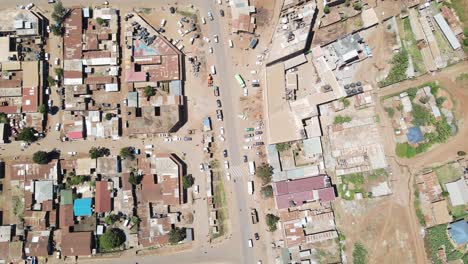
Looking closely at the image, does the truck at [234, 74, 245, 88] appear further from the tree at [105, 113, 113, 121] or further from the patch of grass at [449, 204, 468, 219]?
the patch of grass at [449, 204, 468, 219]

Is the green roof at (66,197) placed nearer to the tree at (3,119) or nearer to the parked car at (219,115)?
the tree at (3,119)

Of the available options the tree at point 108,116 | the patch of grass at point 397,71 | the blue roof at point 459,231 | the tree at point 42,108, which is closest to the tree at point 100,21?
the tree at point 108,116

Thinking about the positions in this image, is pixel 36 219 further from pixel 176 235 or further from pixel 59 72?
pixel 59 72

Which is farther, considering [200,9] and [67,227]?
[200,9]

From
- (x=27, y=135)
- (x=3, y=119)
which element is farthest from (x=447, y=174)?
(x=3, y=119)

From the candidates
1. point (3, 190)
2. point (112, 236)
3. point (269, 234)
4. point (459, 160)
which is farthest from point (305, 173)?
point (3, 190)

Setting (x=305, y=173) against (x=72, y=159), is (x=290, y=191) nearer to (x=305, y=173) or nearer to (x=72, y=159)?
(x=305, y=173)
